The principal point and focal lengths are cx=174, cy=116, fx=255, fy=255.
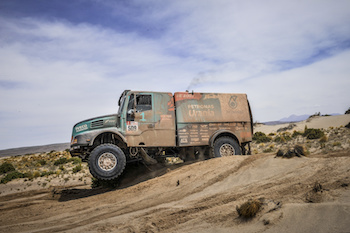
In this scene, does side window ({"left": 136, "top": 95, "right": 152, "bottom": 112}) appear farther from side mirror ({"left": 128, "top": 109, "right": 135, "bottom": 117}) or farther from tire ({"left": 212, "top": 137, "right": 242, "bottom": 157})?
tire ({"left": 212, "top": 137, "right": 242, "bottom": 157})

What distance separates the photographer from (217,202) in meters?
5.72

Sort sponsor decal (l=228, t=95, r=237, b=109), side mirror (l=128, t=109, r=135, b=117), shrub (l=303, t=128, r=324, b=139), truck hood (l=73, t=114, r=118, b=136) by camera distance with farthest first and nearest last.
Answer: shrub (l=303, t=128, r=324, b=139) → sponsor decal (l=228, t=95, r=237, b=109) → side mirror (l=128, t=109, r=135, b=117) → truck hood (l=73, t=114, r=118, b=136)

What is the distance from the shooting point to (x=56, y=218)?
737 centimetres

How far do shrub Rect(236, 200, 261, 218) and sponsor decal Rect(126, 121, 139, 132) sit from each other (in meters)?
→ 5.82

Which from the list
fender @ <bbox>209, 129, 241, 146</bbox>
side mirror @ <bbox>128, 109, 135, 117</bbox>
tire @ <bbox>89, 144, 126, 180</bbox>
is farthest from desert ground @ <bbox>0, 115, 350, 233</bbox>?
side mirror @ <bbox>128, 109, 135, 117</bbox>

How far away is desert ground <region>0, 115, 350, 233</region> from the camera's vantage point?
13.9ft

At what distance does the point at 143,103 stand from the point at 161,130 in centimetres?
128

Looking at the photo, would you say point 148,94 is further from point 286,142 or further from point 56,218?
point 286,142

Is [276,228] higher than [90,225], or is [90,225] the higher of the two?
[276,228]

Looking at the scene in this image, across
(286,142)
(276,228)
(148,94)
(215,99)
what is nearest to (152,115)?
(148,94)

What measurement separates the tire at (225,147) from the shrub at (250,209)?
5.71 m

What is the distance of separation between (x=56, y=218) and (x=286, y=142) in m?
18.5

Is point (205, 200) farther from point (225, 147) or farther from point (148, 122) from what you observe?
point (225, 147)

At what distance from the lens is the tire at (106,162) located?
29.2 ft
